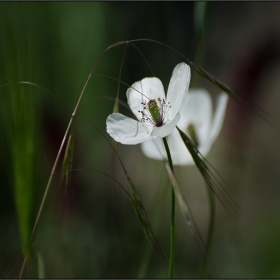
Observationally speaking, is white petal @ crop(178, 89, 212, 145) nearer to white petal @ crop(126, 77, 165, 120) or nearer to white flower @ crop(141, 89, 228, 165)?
white flower @ crop(141, 89, 228, 165)

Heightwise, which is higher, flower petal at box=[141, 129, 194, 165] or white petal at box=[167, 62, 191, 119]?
white petal at box=[167, 62, 191, 119]

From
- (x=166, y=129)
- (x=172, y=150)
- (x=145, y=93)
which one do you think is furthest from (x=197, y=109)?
(x=166, y=129)

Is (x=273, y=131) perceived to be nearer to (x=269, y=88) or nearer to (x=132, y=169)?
(x=269, y=88)

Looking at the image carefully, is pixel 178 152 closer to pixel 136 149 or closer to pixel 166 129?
pixel 166 129

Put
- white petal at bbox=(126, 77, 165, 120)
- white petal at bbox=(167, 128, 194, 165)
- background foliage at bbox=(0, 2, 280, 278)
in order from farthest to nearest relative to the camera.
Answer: background foliage at bbox=(0, 2, 280, 278) < white petal at bbox=(167, 128, 194, 165) < white petal at bbox=(126, 77, 165, 120)

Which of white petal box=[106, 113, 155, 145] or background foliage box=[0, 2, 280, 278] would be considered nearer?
white petal box=[106, 113, 155, 145]

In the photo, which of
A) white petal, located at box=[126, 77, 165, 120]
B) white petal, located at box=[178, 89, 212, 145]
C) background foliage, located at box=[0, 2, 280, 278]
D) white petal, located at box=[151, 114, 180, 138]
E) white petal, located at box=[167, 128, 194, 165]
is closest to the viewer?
white petal, located at box=[151, 114, 180, 138]

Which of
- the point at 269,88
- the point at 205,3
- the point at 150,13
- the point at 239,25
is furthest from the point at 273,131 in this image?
the point at 205,3

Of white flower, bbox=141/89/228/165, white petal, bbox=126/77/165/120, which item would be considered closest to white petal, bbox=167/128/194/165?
white flower, bbox=141/89/228/165
